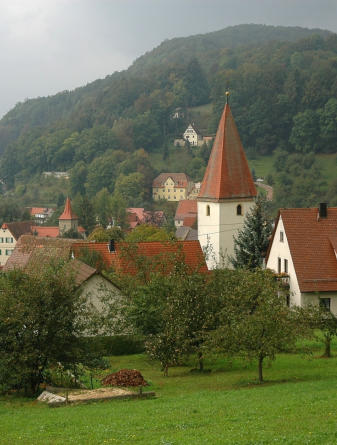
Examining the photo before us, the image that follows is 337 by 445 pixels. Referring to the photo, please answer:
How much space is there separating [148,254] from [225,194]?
16103 mm

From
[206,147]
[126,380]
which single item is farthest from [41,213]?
[126,380]

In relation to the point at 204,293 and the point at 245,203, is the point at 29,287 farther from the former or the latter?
the point at 245,203

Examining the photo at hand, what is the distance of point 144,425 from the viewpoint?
48.7 ft

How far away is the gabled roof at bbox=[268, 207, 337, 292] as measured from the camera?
118 feet

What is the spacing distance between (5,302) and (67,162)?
166 meters

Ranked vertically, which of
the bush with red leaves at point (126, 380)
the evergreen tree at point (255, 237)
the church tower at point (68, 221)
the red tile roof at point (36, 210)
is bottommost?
the bush with red leaves at point (126, 380)

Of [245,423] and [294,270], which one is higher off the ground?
[294,270]

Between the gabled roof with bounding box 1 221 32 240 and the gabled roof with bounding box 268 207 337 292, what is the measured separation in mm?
67113

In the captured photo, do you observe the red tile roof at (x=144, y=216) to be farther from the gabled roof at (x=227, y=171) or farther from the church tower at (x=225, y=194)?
the gabled roof at (x=227, y=171)

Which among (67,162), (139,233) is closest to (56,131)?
(67,162)

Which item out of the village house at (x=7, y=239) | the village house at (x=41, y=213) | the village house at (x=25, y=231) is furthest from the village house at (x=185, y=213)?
the village house at (x=7, y=239)

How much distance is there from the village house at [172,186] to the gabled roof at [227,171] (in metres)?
105

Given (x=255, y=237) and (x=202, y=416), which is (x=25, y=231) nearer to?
(x=255, y=237)

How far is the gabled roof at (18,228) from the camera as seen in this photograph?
100500 millimetres
